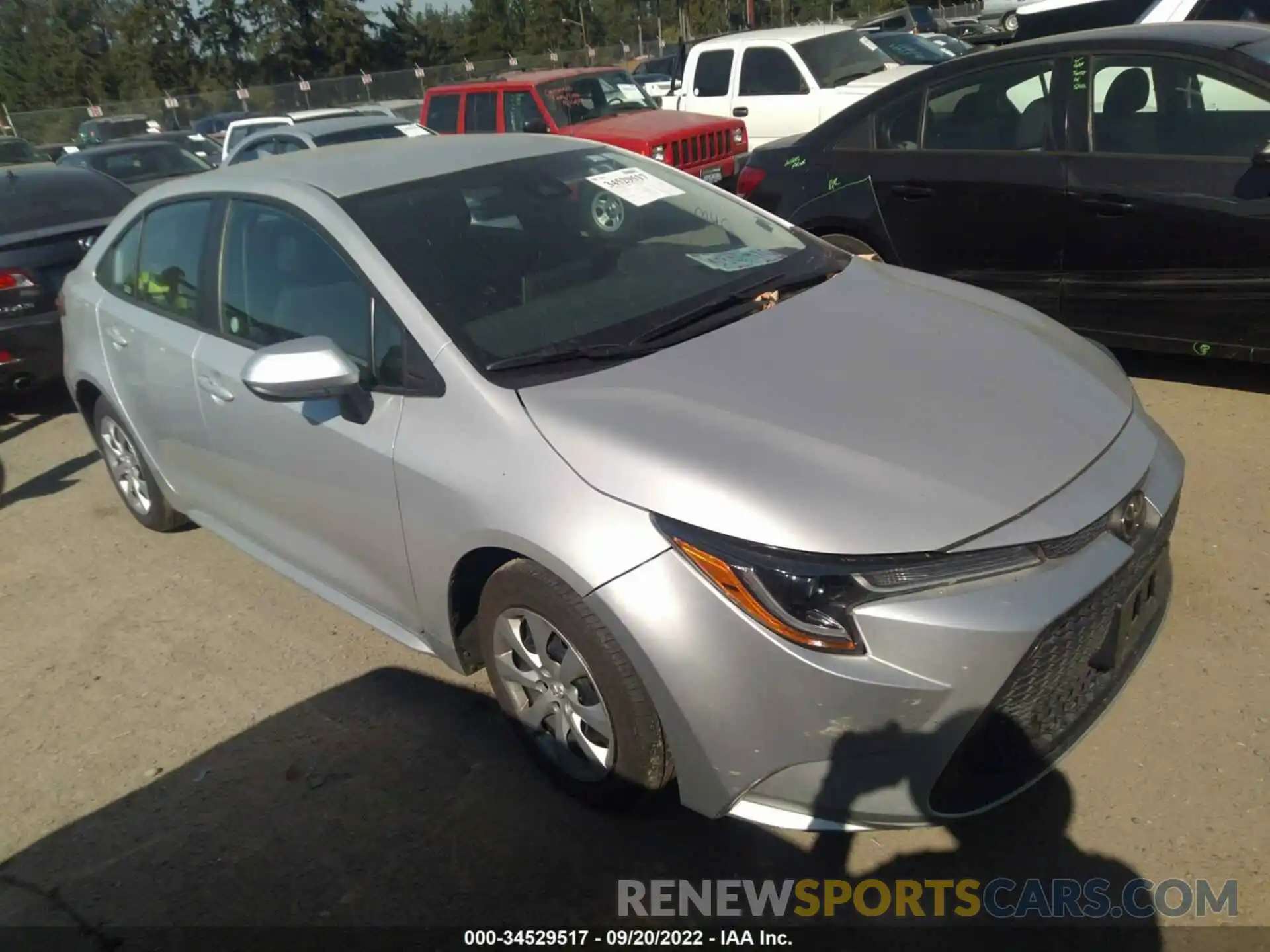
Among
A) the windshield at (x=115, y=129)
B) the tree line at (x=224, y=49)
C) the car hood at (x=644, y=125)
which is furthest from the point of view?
the tree line at (x=224, y=49)

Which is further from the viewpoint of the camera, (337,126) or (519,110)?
(337,126)

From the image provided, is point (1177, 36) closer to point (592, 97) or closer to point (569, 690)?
point (569, 690)

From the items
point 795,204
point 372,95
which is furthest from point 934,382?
point 372,95

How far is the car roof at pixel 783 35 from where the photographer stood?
38.3 feet

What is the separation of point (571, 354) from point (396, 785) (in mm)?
1367

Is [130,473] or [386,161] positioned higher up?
[386,161]

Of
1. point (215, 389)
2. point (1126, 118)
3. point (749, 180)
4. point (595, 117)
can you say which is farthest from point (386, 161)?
point (595, 117)

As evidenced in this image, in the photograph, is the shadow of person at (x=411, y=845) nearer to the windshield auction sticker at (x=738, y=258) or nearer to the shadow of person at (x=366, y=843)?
the shadow of person at (x=366, y=843)

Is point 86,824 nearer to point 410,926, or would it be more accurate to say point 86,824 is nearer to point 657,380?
point 410,926

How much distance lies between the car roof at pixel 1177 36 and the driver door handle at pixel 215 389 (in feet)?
13.4

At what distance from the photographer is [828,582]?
222 centimetres

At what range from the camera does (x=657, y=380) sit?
274 cm

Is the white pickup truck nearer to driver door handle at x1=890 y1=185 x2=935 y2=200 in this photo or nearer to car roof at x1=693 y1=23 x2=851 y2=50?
car roof at x1=693 y1=23 x2=851 y2=50

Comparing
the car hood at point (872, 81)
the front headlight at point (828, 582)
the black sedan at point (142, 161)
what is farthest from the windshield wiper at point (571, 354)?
the black sedan at point (142, 161)
